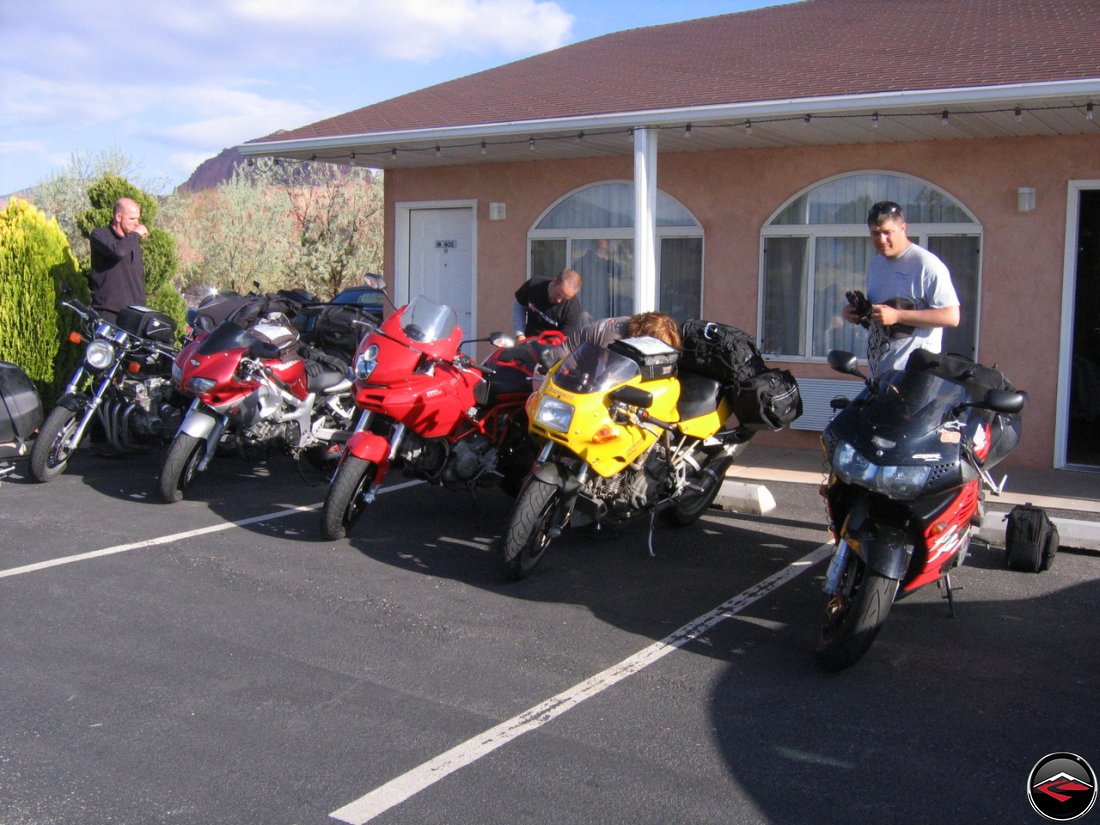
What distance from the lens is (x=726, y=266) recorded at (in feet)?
34.7

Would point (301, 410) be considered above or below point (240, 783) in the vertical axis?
above

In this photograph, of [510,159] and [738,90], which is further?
[510,159]

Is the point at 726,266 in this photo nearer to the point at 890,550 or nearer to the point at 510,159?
the point at 510,159

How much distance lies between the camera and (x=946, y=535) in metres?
4.66

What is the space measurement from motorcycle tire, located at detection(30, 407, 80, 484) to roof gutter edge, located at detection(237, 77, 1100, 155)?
399cm

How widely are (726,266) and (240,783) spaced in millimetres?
7935

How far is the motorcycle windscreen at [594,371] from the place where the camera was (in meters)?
5.80

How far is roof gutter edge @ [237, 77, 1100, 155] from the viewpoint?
744cm

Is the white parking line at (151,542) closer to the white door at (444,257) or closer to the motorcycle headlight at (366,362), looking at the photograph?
the motorcycle headlight at (366,362)

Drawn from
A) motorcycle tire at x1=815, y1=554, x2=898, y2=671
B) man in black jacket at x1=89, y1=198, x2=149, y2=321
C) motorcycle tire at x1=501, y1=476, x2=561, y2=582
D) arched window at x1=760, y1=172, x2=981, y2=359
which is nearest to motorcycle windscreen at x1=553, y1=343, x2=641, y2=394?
motorcycle tire at x1=501, y1=476, x2=561, y2=582

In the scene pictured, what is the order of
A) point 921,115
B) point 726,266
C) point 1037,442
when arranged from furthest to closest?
point 726,266 < point 1037,442 < point 921,115

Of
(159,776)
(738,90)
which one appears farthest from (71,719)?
(738,90)

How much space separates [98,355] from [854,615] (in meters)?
6.11

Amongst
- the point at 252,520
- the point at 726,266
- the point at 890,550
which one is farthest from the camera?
→ the point at 726,266
